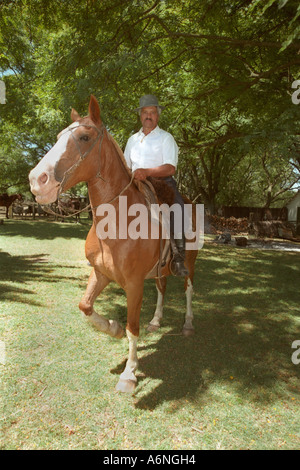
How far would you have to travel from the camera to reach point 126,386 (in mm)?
3963

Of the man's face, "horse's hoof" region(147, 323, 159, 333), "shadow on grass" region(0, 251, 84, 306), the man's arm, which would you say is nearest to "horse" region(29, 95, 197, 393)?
the man's arm

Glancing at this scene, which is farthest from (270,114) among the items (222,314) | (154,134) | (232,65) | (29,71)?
(29,71)

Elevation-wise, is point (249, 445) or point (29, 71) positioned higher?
point (29, 71)

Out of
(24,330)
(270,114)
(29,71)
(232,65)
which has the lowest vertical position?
(24,330)

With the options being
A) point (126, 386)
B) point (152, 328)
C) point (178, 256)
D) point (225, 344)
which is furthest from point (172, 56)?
point (126, 386)

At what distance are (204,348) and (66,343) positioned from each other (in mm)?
2337

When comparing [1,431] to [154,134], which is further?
[154,134]

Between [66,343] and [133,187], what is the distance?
289 centimetres

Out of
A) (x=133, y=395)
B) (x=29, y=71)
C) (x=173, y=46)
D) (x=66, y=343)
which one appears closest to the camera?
(x=133, y=395)

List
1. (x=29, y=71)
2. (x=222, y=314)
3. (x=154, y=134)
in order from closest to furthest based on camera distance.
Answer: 1. (x=154, y=134)
2. (x=222, y=314)
3. (x=29, y=71)

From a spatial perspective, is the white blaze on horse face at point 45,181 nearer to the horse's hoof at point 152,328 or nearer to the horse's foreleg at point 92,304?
the horse's foreleg at point 92,304

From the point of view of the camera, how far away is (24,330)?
18.0 feet

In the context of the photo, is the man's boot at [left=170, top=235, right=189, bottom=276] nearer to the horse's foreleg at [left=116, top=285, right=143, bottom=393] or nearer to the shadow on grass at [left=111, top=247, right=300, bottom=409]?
the horse's foreleg at [left=116, top=285, right=143, bottom=393]

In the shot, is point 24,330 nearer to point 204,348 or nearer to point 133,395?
point 133,395
